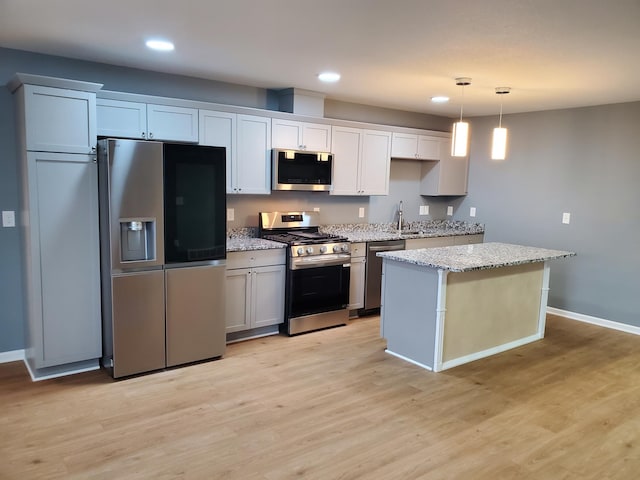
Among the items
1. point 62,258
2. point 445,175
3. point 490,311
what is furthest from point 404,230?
point 62,258

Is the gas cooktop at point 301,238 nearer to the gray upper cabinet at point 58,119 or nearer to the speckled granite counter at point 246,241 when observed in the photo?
the speckled granite counter at point 246,241

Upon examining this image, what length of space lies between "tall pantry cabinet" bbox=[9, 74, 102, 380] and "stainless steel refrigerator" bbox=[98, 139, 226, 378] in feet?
0.36

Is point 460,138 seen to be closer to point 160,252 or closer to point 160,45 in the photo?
point 160,45

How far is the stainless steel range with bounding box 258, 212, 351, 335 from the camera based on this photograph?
449 centimetres

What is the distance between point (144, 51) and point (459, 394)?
3.43 meters

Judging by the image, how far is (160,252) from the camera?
11.5 feet

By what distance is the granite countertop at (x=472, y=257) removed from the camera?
357cm

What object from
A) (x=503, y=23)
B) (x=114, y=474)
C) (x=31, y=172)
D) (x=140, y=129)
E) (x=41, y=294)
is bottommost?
(x=114, y=474)

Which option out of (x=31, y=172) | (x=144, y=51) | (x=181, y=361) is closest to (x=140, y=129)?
(x=144, y=51)

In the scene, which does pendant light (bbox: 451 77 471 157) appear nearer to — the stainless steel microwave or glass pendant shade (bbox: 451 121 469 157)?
glass pendant shade (bbox: 451 121 469 157)

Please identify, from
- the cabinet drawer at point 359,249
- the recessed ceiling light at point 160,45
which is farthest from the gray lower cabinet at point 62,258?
the cabinet drawer at point 359,249

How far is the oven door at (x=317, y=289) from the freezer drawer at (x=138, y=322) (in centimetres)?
133

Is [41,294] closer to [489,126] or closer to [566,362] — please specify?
[566,362]

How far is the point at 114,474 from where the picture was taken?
93.0 inches
